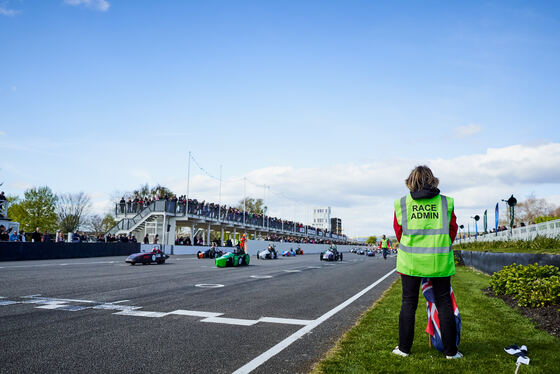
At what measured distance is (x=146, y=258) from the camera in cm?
2264

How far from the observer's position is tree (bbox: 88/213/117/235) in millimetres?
98312

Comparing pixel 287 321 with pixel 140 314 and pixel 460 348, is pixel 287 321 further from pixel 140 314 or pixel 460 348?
pixel 460 348

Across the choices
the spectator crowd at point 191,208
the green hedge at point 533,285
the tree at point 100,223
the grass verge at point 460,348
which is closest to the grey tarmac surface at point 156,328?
the grass verge at point 460,348

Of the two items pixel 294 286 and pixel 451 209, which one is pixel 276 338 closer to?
pixel 451 209

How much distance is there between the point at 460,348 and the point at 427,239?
57.3 inches

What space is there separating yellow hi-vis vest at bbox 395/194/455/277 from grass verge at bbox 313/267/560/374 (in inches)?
36.3

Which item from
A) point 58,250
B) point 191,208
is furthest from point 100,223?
point 58,250

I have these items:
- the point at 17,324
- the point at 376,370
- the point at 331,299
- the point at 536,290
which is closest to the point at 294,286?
the point at 331,299

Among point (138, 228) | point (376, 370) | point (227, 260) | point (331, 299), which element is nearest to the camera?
point (376, 370)

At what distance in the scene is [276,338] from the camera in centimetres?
595

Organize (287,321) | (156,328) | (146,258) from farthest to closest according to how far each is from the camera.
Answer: (146,258) < (287,321) < (156,328)

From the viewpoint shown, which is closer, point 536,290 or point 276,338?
point 276,338

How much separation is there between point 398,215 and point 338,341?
192 centimetres

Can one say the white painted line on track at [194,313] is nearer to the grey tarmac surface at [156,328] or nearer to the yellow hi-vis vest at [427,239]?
the grey tarmac surface at [156,328]
